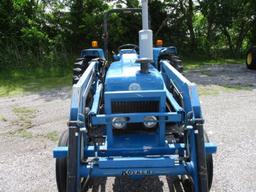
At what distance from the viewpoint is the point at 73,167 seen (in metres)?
2.96

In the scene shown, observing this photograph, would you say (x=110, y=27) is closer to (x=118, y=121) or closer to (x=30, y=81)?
(x=30, y=81)

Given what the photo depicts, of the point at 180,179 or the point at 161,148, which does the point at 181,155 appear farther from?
the point at 180,179

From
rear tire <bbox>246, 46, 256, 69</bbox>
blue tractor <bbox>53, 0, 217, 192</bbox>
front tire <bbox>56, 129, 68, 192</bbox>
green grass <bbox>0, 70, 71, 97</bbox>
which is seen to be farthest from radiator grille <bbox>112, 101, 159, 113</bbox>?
rear tire <bbox>246, 46, 256, 69</bbox>

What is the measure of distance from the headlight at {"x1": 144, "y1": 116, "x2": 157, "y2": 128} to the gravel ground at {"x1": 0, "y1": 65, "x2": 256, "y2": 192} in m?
0.65

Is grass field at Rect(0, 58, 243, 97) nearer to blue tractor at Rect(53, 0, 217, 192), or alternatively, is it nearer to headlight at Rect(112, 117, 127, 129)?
blue tractor at Rect(53, 0, 217, 192)

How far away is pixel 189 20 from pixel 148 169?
503 inches

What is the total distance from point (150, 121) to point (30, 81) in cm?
735

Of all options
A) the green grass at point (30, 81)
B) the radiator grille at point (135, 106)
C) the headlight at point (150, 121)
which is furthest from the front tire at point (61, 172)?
the green grass at point (30, 81)

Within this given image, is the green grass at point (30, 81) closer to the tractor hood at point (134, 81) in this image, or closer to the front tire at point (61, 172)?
the tractor hood at point (134, 81)

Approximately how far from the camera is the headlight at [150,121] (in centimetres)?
328

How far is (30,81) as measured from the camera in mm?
10078

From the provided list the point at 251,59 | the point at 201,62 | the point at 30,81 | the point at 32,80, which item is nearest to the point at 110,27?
the point at 201,62

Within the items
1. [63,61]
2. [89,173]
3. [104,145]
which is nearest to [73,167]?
[89,173]

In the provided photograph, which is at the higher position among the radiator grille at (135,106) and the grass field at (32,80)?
the radiator grille at (135,106)
